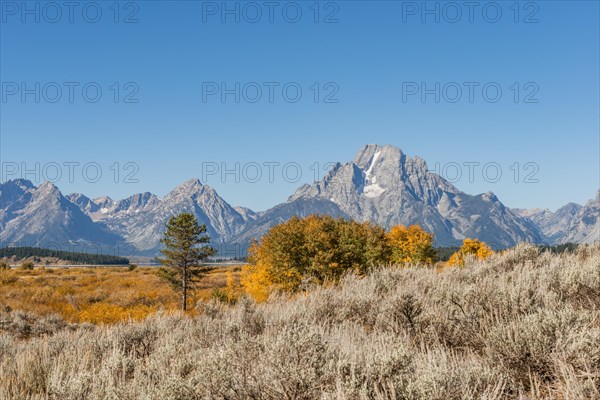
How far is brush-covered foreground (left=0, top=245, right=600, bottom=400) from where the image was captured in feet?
12.3

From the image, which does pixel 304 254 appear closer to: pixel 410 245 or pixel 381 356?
pixel 410 245

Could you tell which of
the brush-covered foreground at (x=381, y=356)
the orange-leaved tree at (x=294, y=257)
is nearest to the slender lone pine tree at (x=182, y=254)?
the orange-leaved tree at (x=294, y=257)

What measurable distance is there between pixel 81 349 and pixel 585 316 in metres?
7.93

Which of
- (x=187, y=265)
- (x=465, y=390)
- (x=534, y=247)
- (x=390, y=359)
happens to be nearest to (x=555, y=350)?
(x=465, y=390)

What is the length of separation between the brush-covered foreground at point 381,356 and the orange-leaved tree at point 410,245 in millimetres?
52316

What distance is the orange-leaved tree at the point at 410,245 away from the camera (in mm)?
60562

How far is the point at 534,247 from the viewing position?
46.0 feet

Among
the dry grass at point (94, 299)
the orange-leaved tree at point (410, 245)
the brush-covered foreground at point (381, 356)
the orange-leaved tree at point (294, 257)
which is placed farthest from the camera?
the orange-leaved tree at point (410, 245)

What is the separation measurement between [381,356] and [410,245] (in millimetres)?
61983

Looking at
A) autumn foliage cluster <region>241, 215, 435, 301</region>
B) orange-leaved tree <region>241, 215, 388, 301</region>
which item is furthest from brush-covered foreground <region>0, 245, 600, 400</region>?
orange-leaved tree <region>241, 215, 388, 301</region>

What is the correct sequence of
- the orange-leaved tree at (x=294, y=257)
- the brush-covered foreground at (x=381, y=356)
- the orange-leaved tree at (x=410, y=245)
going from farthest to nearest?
1. the orange-leaved tree at (x=410, y=245)
2. the orange-leaved tree at (x=294, y=257)
3. the brush-covered foreground at (x=381, y=356)

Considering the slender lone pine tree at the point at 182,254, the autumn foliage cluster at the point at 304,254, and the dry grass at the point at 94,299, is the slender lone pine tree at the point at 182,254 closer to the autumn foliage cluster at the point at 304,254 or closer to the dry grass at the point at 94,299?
the dry grass at the point at 94,299

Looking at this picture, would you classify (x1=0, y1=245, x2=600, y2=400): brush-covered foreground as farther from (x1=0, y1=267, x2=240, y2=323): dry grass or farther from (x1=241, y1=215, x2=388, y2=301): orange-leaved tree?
(x1=241, y1=215, x2=388, y2=301): orange-leaved tree

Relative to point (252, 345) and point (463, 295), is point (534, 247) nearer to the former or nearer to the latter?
point (463, 295)
